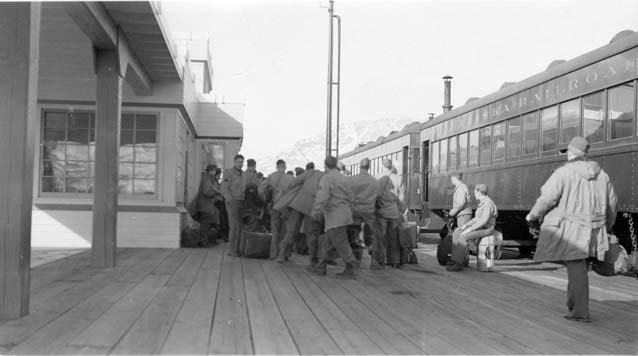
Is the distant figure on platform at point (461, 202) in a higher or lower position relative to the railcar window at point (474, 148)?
lower

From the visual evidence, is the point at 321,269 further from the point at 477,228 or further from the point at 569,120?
the point at 569,120

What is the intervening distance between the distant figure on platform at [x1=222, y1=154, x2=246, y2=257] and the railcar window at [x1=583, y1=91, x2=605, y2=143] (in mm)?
5720

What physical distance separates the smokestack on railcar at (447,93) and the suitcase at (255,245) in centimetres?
Answer: 1633

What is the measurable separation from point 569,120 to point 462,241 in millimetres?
2631

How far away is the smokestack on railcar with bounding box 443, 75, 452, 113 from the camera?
26000 mm

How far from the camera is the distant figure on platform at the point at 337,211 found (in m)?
8.67

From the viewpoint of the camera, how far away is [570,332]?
5223mm

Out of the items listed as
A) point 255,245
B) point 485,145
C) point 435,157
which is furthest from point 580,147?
point 435,157

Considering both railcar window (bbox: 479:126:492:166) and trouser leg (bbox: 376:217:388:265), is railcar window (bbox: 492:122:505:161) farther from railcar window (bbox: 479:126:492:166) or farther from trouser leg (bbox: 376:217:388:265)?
trouser leg (bbox: 376:217:388:265)

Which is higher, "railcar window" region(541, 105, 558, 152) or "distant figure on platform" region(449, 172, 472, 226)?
"railcar window" region(541, 105, 558, 152)

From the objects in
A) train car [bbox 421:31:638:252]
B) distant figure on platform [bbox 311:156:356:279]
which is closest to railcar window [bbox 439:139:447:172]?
train car [bbox 421:31:638:252]

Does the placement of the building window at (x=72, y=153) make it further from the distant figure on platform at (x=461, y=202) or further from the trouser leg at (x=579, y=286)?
the trouser leg at (x=579, y=286)

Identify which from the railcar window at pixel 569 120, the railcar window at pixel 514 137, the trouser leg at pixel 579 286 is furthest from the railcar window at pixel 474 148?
the trouser leg at pixel 579 286

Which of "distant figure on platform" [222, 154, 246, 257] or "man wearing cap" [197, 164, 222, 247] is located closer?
"distant figure on platform" [222, 154, 246, 257]
